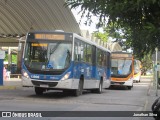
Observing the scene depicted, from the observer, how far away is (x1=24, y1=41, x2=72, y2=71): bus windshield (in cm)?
2083

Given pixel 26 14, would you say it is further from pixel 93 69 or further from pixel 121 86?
pixel 93 69

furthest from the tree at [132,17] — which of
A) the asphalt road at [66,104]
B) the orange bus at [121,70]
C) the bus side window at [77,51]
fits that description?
the orange bus at [121,70]

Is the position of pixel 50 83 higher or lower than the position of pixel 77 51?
lower

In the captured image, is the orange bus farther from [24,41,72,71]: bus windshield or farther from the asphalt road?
[24,41,72,71]: bus windshield

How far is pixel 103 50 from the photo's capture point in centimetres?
2983

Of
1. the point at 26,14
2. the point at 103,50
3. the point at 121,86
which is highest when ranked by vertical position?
the point at 26,14

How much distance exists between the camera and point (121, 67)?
36344mm

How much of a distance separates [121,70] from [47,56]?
16.0m

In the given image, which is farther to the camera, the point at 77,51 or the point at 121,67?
the point at 121,67

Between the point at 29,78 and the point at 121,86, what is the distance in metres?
19.4

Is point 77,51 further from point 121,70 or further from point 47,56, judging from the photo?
point 121,70

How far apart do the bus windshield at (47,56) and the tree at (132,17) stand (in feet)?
30.0

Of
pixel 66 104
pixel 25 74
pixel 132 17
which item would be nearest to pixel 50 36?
pixel 25 74

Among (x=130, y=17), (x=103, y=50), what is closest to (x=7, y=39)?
(x=103, y=50)
